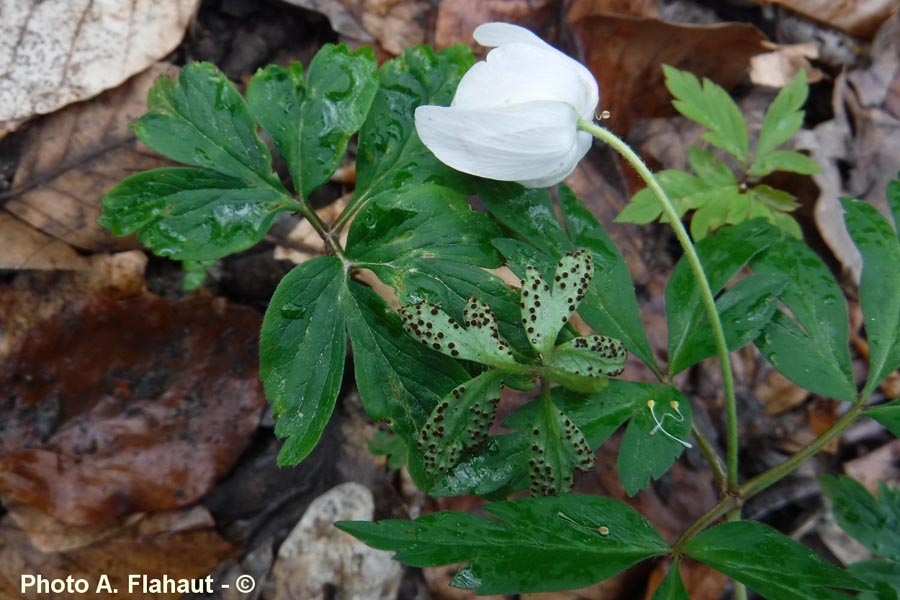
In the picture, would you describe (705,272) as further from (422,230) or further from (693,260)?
(422,230)

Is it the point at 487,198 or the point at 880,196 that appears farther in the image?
the point at 880,196

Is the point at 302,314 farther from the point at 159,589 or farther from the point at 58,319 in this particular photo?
the point at 159,589

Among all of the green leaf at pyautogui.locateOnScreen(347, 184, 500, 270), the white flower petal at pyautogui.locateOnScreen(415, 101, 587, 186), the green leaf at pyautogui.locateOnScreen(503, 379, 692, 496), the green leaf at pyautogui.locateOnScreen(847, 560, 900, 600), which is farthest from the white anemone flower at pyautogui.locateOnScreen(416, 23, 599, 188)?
the green leaf at pyautogui.locateOnScreen(847, 560, 900, 600)

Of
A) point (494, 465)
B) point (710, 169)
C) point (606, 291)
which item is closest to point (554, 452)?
point (494, 465)

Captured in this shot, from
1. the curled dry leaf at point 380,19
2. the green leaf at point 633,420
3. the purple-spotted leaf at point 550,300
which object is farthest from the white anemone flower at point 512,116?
the curled dry leaf at point 380,19

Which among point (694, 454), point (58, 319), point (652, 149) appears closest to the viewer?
point (58, 319)

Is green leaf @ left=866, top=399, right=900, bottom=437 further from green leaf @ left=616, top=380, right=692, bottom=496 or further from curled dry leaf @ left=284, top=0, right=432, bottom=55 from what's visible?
curled dry leaf @ left=284, top=0, right=432, bottom=55

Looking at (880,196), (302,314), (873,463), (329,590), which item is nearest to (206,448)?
(329,590)

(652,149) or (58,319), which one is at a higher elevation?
(652,149)
